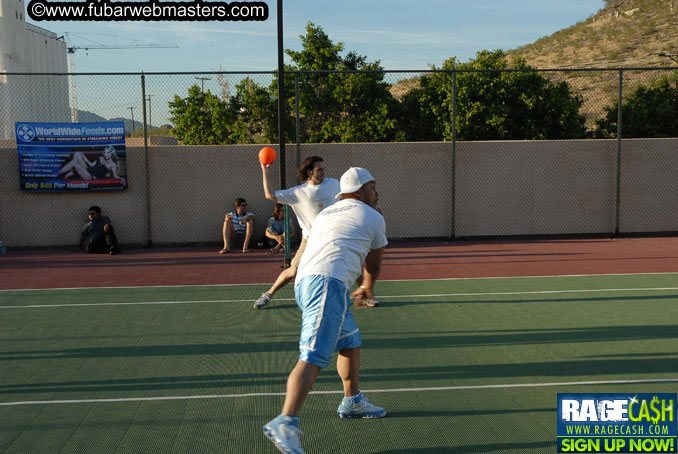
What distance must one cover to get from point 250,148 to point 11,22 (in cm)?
5021

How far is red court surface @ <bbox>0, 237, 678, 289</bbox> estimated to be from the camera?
1153 cm

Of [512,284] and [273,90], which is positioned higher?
[273,90]

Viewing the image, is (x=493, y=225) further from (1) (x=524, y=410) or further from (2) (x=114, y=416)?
(2) (x=114, y=416)

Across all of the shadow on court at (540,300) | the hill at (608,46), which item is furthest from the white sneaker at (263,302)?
the hill at (608,46)

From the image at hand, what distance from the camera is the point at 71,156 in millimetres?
15219

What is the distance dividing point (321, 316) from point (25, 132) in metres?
12.9

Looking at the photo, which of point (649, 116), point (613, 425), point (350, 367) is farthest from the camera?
point (649, 116)

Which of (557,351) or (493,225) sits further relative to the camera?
(493,225)

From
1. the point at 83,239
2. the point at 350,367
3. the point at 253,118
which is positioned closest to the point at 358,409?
the point at 350,367

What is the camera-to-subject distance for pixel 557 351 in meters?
6.91

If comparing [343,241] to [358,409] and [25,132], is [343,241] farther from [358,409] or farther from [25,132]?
[25,132]

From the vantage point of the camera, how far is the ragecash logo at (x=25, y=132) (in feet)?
49.1

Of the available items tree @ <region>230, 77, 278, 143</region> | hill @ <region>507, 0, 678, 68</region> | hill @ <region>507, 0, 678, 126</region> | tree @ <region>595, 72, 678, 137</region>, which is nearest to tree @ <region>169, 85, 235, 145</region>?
tree @ <region>230, 77, 278, 143</region>

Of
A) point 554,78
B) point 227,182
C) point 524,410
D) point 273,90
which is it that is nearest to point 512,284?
point 524,410
